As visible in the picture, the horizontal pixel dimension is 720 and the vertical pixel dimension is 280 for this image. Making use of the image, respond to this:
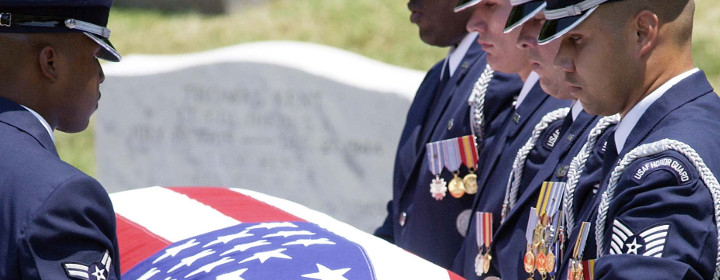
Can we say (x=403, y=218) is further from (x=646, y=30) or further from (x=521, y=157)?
(x=646, y=30)

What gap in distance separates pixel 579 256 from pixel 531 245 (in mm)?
423

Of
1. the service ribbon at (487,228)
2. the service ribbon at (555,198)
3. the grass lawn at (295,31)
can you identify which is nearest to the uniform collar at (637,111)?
the service ribbon at (555,198)

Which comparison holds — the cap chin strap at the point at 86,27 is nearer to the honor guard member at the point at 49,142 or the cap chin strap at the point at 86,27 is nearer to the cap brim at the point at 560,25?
the honor guard member at the point at 49,142

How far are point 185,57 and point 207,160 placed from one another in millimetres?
594

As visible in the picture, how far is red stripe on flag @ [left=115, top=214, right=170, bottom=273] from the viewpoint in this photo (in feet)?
8.11

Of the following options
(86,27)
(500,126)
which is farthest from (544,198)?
(86,27)

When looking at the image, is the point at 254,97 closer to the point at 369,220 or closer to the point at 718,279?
the point at 369,220

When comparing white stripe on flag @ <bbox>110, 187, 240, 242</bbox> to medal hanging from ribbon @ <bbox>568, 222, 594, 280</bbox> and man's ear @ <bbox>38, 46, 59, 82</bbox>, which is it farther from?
medal hanging from ribbon @ <bbox>568, 222, 594, 280</bbox>

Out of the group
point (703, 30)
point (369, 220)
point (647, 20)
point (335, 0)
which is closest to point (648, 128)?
point (647, 20)

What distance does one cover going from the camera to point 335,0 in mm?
10148

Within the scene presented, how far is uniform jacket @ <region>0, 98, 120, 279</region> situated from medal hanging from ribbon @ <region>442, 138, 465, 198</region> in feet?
4.55

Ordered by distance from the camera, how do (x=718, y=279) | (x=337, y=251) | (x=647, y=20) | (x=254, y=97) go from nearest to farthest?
1. (x=718, y=279)
2. (x=647, y=20)
3. (x=337, y=251)
4. (x=254, y=97)

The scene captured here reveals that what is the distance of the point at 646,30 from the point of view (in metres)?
1.94

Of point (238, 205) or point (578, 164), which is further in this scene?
point (238, 205)
